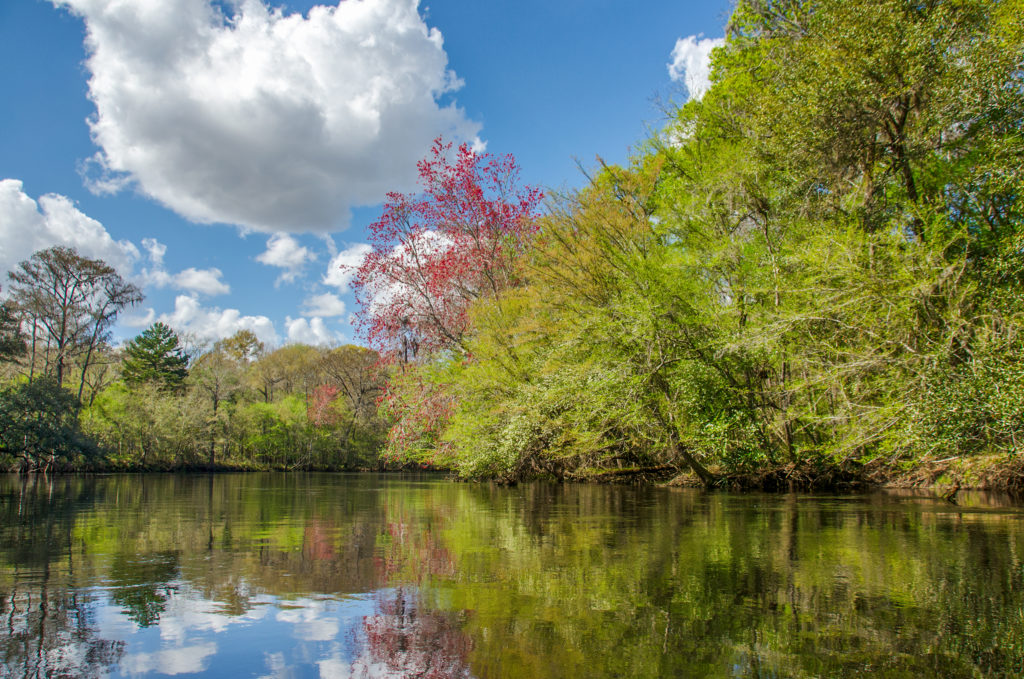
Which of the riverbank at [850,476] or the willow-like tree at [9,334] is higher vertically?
the willow-like tree at [9,334]

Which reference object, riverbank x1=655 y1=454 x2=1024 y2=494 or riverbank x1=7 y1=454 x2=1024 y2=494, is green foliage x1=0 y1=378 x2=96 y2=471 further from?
riverbank x1=655 y1=454 x2=1024 y2=494

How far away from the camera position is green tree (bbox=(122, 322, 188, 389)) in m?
50.1

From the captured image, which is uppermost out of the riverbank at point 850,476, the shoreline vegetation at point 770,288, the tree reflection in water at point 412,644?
the shoreline vegetation at point 770,288

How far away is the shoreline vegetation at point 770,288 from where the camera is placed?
377 inches

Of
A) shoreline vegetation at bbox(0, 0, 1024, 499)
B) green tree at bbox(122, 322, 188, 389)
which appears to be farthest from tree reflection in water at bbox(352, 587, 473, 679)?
green tree at bbox(122, 322, 188, 389)

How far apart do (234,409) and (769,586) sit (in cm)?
5181

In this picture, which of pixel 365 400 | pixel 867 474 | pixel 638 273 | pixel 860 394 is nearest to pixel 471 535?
pixel 860 394

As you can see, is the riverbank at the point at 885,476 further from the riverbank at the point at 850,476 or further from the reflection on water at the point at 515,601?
the reflection on water at the point at 515,601

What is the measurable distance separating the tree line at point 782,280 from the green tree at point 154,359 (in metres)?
38.2

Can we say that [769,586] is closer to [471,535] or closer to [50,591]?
[471,535]

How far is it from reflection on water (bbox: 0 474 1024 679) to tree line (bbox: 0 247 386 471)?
18845 mm

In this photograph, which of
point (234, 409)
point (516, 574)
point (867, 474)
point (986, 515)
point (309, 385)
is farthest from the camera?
point (309, 385)

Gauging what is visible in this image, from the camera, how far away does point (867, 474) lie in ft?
45.2

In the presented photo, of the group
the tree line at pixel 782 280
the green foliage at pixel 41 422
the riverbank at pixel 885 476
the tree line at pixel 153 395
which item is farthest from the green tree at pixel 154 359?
the riverbank at pixel 885 476
